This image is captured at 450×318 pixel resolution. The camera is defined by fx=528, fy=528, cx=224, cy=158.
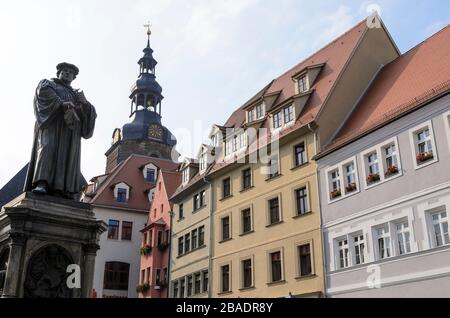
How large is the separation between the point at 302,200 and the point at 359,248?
4067mm

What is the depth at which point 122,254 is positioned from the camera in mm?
39000

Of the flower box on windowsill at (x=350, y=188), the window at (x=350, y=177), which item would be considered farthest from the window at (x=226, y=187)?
the flower box on windowsill at (x=350, y=188)

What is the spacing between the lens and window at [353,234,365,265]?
19.4m

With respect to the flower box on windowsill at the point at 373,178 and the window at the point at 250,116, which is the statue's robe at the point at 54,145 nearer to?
the flower box on windowsill at the point at 373,178

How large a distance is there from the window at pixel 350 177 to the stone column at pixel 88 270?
1416 cm

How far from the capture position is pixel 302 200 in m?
23.1

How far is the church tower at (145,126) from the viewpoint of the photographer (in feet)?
210

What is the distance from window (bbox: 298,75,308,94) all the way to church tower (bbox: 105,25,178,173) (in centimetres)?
3882

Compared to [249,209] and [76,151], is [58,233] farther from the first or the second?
[249,209]

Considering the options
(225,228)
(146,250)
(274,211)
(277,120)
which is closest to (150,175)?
(146,250)

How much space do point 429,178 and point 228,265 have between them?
40.6 ft

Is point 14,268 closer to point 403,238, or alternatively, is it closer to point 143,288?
point 403,238

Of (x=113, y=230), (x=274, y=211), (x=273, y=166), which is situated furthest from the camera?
(x=113, y=230)

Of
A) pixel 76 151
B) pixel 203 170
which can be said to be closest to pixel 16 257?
pixel 76 151
